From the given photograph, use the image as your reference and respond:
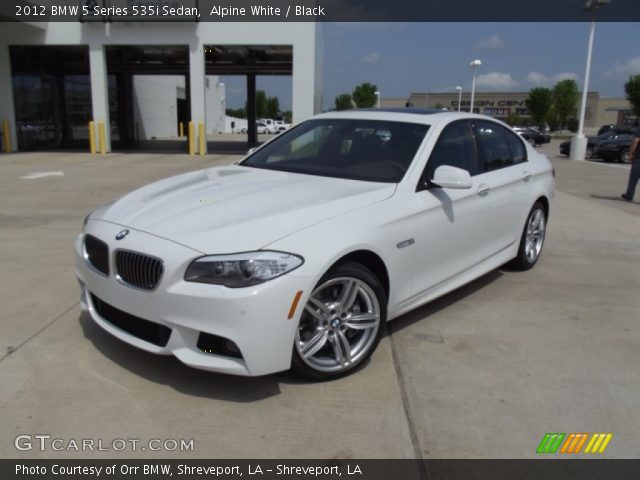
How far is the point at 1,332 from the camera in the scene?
3969 mm

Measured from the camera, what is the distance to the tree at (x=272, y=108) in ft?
293

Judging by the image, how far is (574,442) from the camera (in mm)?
2869

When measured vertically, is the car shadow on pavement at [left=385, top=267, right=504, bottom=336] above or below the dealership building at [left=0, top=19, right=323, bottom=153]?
below

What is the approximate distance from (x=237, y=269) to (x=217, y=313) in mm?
248

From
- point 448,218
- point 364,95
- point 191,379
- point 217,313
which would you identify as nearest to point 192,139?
A: point 448,218

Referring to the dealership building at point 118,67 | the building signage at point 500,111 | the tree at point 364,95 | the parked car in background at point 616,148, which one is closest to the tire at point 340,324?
the dealership building at point 118,67

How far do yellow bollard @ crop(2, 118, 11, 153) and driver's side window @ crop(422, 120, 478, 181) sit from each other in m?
21.5

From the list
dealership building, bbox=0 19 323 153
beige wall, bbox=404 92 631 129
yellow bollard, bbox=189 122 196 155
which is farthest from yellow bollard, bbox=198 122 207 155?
beige wall, bbox=404 92 631 129

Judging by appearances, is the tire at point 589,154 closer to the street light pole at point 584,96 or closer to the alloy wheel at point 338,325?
the street light pole at point 584,96

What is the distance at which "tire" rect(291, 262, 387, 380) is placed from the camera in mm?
3238

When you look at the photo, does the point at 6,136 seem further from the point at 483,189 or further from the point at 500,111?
the point at 500,111

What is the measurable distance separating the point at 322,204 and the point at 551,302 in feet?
8.80

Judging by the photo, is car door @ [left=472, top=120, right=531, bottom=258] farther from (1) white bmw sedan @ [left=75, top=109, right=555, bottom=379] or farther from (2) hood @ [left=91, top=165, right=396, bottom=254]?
(2) hood @ [left=91, top=165, right=396, bottom=254]
